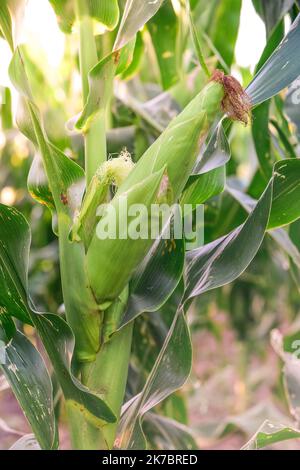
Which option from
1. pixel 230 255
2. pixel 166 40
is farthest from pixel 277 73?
pixel 166 40

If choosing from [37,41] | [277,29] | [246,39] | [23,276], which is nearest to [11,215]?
[23,276]

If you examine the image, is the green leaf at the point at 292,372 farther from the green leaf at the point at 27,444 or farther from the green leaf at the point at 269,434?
the green leaf at the point at 27,444

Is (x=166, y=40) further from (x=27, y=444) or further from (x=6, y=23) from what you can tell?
(x=27, y=444)

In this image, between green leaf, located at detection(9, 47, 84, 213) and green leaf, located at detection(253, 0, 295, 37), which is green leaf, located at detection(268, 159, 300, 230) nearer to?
green leaf, located at detection(9, 47, 84, 213)

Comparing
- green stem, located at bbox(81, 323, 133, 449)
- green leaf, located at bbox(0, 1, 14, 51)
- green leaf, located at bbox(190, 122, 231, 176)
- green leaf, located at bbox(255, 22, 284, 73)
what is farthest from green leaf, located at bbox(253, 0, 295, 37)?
green stem, located at bbox(81, 323, 133, 449)

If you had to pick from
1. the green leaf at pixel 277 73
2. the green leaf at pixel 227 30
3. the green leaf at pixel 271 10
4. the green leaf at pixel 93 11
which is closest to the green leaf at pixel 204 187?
the green leaf at pixel 277 73

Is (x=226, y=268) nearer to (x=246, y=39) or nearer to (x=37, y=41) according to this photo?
(x=246, y=39)
